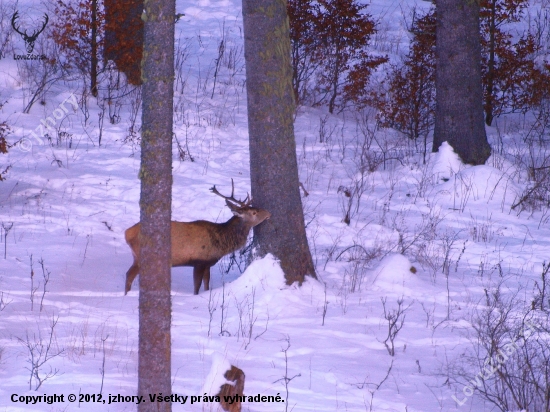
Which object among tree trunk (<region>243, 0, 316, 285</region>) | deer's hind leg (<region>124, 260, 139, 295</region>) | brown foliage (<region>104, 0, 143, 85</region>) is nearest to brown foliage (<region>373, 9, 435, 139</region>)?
brown foliage (<region>104, 0, 143, 85</region>)

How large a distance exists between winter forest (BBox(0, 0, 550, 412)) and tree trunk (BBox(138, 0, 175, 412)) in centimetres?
1

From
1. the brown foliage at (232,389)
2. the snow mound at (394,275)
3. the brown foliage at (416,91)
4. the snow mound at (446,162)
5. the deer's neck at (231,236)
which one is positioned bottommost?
the brown foliage at (232,389)

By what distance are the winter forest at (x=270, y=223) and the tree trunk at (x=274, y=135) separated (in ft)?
0.06

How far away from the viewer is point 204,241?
8.23 metres

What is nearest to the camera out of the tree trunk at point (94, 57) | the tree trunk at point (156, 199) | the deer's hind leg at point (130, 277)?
the tree trunk at point (156, 199)

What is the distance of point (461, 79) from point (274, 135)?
580cm

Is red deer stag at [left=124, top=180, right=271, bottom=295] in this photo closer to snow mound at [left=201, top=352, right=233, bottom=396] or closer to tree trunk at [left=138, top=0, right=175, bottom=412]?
snow mound at [left=201, top=352, right=233, bottom=396]

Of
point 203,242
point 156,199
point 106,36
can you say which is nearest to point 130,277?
point 203,242

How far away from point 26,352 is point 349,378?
2373 millimetres

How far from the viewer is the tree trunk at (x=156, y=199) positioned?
4254 millimetres

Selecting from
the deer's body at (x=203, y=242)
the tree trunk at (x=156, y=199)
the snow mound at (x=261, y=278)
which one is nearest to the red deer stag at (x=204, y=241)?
the deer's body at (x=203, y=242)

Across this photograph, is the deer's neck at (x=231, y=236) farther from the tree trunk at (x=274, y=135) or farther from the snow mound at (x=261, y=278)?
the snow mound at (x=261, y=278)

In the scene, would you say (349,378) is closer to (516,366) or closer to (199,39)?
(516,366)

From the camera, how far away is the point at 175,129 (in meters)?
13.8
